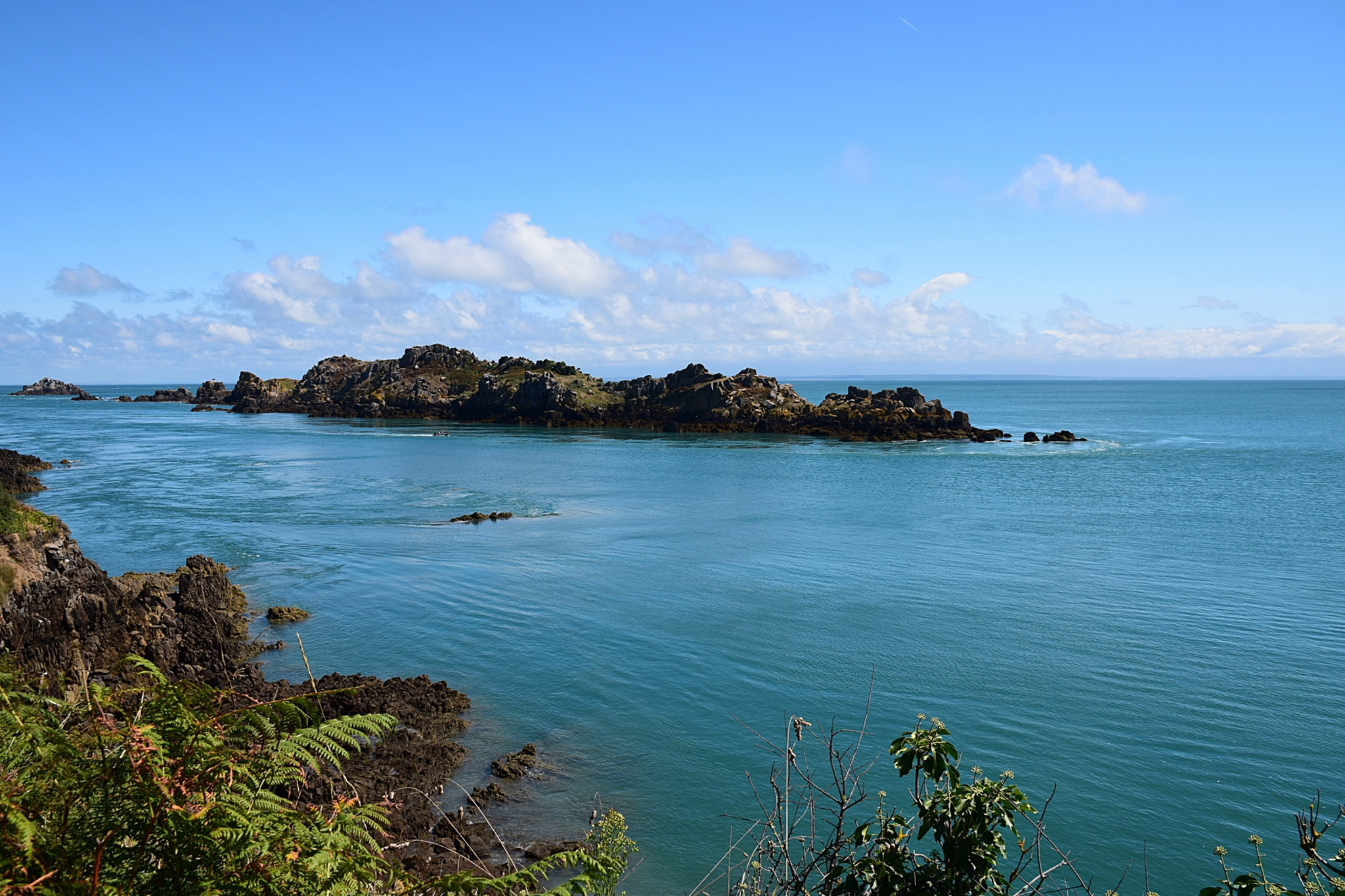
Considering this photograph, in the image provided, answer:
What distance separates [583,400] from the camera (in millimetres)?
109750

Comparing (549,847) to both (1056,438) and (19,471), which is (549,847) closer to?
(19,471)

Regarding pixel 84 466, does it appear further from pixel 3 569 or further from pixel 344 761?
pixel 344 761

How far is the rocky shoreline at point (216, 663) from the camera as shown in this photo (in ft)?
38.0

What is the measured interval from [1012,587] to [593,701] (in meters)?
16.3

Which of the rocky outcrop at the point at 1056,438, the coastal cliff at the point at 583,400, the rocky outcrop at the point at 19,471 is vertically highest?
the coastal cliff at the point at 583,400

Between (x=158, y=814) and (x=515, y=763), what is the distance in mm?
11485

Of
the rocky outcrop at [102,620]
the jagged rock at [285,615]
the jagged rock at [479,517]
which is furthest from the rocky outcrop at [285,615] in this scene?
the jagged rock at [479,517]

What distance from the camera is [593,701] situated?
56.4ft

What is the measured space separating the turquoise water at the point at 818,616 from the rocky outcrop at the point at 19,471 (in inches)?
64.4

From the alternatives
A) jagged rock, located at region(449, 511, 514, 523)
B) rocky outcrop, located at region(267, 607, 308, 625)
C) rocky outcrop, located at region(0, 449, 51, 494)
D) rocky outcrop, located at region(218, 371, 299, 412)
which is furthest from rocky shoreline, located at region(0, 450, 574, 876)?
rocky outcrop, located at region(218, 371, 299, 412)

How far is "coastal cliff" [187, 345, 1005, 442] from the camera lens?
92.5m

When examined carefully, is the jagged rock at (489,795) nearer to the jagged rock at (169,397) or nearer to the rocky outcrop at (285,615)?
the rocky outcrop at (285,615)

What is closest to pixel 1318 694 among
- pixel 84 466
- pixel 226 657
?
pixel 226 657

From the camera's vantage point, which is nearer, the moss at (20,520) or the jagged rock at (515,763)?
the jagged rock at (515,763)
